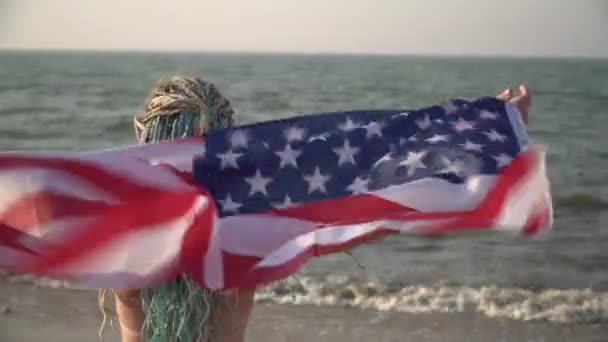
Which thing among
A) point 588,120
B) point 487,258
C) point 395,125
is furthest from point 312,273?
point 588,120

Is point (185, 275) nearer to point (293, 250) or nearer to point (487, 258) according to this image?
point (293, 250)

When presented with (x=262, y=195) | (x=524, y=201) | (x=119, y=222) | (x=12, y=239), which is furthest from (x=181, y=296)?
(x=524, y=201)

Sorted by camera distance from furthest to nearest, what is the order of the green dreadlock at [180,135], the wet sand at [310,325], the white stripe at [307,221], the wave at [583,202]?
the wave at [583,202] → the wet sand at [310,325] → the white stripe at [307,221] → the green dreadlock at [180,135]

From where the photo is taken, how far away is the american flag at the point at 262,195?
2344 millimetres

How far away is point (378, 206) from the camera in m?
2.57

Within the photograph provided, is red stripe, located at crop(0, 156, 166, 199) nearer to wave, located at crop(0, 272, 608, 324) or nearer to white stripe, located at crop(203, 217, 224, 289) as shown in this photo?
white stripe, located at crop(203, 217, 224, 289)

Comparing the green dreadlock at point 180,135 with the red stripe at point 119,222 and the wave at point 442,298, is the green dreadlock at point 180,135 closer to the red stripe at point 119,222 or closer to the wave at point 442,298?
the red stripe at point 119,222

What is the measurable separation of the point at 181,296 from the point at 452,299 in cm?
368

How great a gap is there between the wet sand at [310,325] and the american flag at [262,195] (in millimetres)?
2110

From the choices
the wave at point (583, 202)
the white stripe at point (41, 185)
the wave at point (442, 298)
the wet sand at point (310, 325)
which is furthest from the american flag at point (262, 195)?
the wave at point (583, 202)

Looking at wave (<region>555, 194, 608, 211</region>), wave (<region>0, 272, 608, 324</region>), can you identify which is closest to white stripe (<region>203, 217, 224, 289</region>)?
wave (<region>0, 272, 608, 324</region>)

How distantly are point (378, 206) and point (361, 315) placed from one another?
2.70 m

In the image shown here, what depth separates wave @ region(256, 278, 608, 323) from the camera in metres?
5.36

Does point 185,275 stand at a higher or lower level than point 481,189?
lower
